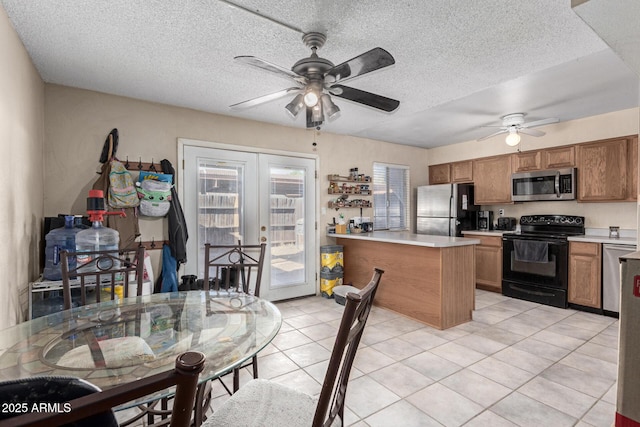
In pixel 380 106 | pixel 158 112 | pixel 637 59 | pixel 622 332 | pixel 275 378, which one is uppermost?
pixel 158 112

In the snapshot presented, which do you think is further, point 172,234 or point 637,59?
point 172,234

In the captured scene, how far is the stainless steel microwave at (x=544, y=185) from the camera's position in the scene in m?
4.13

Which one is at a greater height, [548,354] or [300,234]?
[300,234]

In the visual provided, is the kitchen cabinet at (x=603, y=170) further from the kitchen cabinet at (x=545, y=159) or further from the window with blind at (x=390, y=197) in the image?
the window with blind at (x=390, y=197)

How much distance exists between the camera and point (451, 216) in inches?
202

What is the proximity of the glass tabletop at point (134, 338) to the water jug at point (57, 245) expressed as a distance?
1078 millimetres

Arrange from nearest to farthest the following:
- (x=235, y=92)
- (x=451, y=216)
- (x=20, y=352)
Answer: (x=20, y=352), (x=235, y=92), (x=451, y=216)

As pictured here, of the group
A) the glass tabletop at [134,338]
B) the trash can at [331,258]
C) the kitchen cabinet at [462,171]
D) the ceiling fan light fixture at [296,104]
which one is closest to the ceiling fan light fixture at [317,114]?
the ceiling fan light fixture at [296,104]

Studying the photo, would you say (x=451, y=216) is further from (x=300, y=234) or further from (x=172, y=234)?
(x=172, y=234)

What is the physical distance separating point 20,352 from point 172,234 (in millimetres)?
2227

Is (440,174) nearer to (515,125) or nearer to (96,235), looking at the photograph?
(515,125)

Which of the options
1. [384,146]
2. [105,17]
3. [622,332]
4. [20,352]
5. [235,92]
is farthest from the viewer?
[384,146]

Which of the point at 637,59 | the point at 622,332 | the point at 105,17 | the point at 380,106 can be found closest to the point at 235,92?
the point at 105,17

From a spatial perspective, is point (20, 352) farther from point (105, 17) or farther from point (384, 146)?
point (384, 146)
